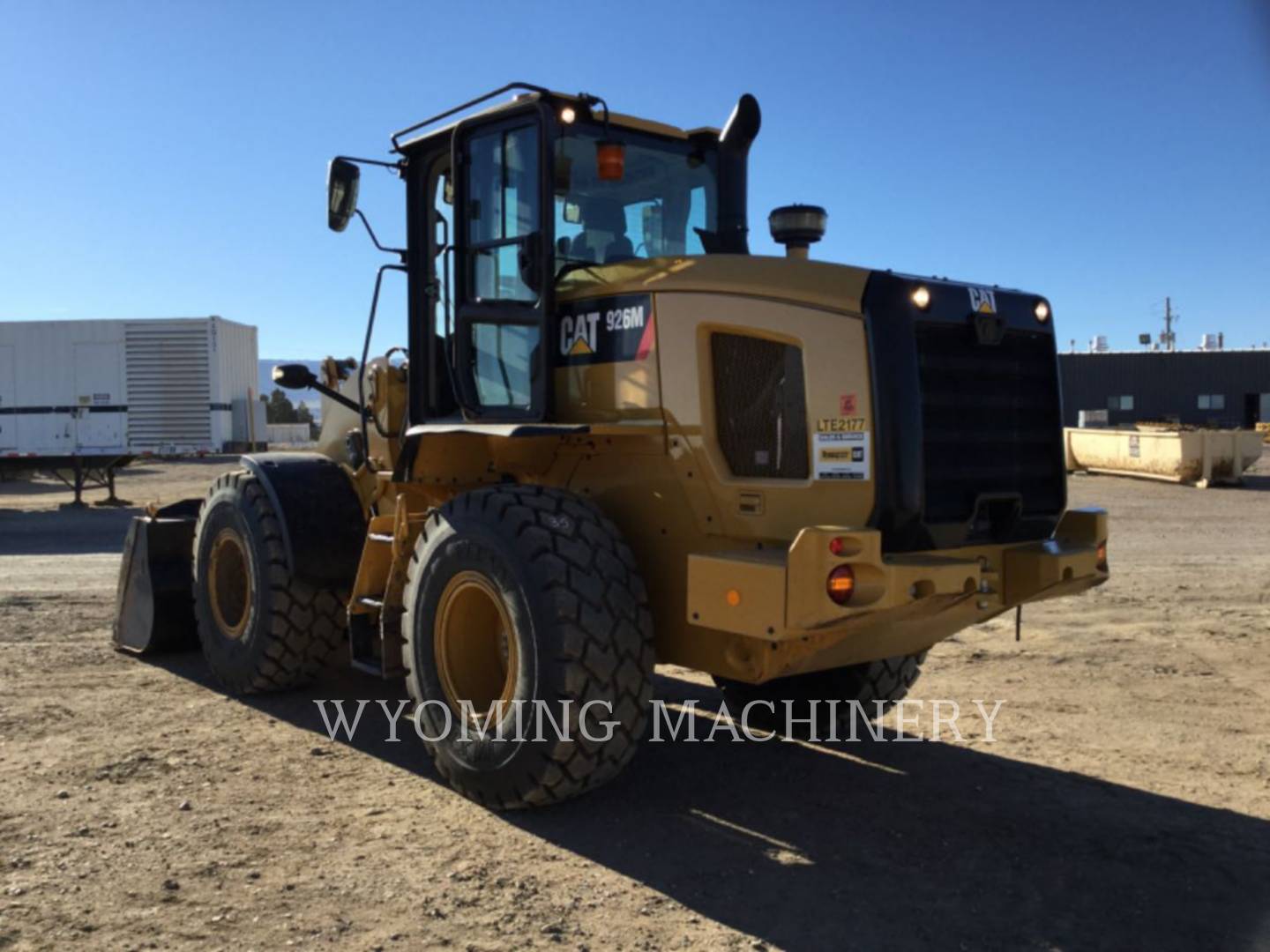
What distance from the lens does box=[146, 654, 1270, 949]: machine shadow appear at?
3637 mm

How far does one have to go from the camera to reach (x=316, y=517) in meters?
6.37

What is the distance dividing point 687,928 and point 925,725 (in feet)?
9.63

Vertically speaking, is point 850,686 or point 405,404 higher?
point 405,404

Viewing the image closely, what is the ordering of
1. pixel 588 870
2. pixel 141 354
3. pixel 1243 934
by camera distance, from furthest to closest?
1. pixel 141 354
2. pixel 588 870
3. pixel 1243 934

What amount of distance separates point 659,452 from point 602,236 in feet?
4.14

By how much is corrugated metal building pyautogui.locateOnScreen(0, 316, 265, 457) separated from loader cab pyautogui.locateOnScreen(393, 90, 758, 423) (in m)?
19.7

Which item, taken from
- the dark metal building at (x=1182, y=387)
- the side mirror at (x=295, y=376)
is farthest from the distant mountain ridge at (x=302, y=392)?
the dark metal building at (x=1182, y=387)

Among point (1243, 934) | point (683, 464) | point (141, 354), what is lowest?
point (1243, 934)

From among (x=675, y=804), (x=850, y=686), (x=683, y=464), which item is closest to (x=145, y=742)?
(x=675, y=804)

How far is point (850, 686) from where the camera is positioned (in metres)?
5.66

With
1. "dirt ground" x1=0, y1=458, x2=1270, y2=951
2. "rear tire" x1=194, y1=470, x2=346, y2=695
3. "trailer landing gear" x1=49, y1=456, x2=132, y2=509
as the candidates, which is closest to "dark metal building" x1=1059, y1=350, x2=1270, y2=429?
"trailer landing gear" x1=49, y1=456, x2=132, y2=509

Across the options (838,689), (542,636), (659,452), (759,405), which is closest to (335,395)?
(659,452)

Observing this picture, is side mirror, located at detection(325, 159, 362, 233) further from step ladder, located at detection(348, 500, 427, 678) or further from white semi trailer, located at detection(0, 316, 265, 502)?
white semi trailer, located at detection(0, 316, 265, 502)

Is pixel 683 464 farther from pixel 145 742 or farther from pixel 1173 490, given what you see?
pixel 1173 490
